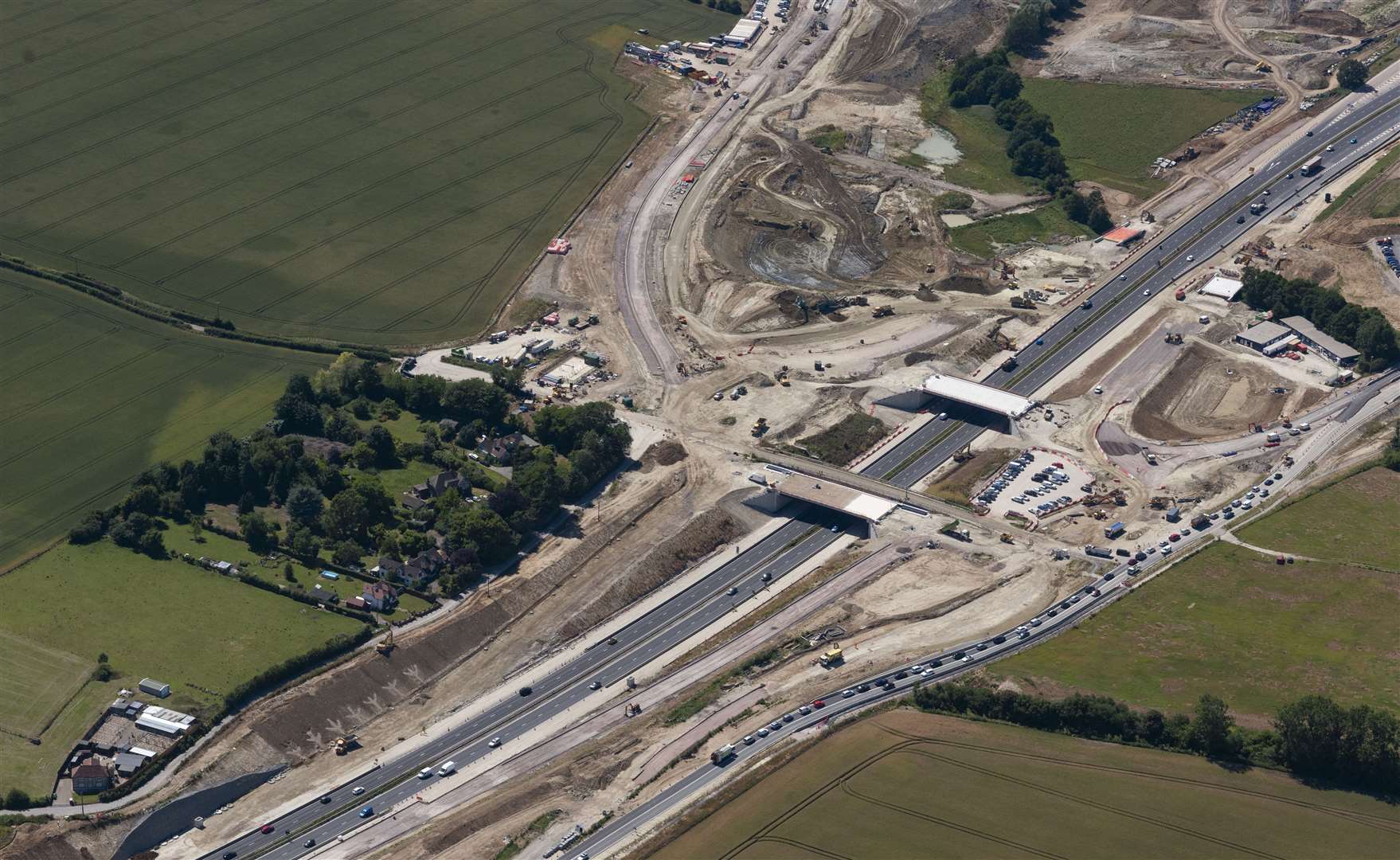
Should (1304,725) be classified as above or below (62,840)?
below

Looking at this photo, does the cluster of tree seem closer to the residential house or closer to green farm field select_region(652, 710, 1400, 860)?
green farm field select_region(652, 710, 1400, 860)

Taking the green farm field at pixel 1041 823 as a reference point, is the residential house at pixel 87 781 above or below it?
above

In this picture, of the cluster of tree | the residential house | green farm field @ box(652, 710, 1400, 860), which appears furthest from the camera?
the residential house

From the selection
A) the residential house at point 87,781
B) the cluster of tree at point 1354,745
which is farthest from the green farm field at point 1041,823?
the residential house at point 87,781

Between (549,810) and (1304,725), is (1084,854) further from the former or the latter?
(549,810)

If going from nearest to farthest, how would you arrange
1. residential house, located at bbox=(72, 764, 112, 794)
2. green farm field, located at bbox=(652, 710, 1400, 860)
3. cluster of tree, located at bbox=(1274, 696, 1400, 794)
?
green farm field, located at bbox=(652, 710, 1400, 860)
cluster of tree, located at bbox=(1274, 696, 1400, 794)
residential house, located at bbox=(72, 764, 112, 794)

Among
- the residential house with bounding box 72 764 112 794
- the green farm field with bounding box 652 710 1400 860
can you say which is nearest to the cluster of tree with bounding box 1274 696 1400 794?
the green farm field with bounding box 652 710 1400 860

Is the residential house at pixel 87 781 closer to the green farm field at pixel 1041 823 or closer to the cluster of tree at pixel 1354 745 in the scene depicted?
the green farm field at pixel 1041 823

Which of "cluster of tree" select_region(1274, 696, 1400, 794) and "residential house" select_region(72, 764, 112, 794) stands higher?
"residential house" select_region(72, 764, 112, 794)

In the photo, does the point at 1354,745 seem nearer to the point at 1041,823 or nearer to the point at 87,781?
the point at 1041,823

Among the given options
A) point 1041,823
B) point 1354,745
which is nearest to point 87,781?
point 1041,823

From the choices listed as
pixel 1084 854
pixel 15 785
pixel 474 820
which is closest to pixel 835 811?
pixel 1084 854
